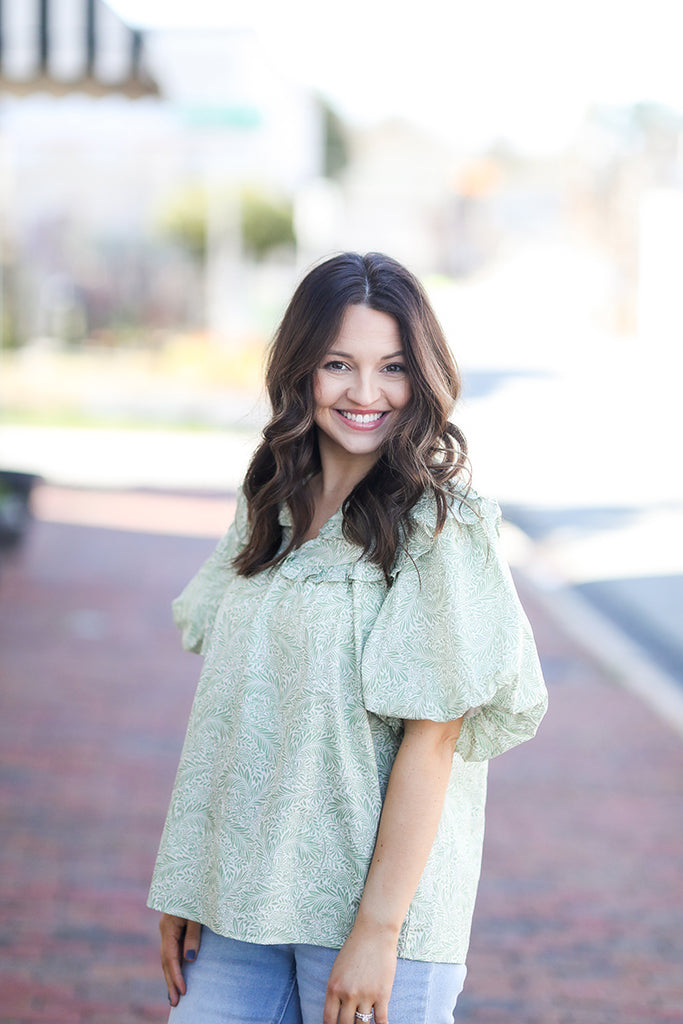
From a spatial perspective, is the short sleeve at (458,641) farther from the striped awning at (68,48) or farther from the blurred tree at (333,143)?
the blurred tree at (333,143)

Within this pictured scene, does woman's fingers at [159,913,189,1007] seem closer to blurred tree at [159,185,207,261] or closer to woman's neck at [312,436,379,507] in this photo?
woman's neck at [312,436,379,507]

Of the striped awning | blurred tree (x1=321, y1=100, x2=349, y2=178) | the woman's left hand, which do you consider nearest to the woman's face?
the woman's left hand

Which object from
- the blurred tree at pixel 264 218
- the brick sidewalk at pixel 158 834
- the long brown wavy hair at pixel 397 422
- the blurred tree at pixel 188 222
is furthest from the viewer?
the blurred tree at pixel 264 218

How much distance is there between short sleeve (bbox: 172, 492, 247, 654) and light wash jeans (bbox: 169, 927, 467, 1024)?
536 mm

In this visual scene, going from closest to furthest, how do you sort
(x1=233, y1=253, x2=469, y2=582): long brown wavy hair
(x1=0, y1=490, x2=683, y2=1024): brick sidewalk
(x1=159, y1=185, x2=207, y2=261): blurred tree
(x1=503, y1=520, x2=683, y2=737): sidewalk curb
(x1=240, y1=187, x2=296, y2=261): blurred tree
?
(x1=233, y1=253, x2=469, y2=582): long brown wavy hair < (x1=0, y1=490, x2=683, y2=1024): brick sidewalk < (x1=503, y1=520, x2=683, y2=737): sidewalk curb < (x1=159, y1=185, x2=207, y2=261): blurred tree < (x1=240, y1=187, x2=296, y2=261): blurred tree

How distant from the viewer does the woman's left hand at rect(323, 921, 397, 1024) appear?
1787 millimetres

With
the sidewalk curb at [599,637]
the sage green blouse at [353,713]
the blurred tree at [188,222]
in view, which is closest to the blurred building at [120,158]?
the blurred tree at [188,222]

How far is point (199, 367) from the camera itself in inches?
823

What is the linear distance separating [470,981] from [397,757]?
89.0 inches

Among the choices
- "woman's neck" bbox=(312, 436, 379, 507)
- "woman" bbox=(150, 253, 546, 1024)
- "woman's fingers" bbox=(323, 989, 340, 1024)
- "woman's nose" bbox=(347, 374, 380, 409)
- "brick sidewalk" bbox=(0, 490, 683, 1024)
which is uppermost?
"woman's nose" bbox=(347, 374, 380, 409)

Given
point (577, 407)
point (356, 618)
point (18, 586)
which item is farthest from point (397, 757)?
point (577, 407)

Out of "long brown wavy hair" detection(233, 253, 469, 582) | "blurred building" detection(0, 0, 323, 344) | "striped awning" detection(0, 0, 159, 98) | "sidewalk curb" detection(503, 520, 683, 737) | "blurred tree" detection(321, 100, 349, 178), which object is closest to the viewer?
"long brown wavy hair" detection(233, 253, 469, 582)

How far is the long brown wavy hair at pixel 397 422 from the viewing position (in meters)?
1.92

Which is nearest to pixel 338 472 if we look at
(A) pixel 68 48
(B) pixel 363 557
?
(B) pixel 363 557
